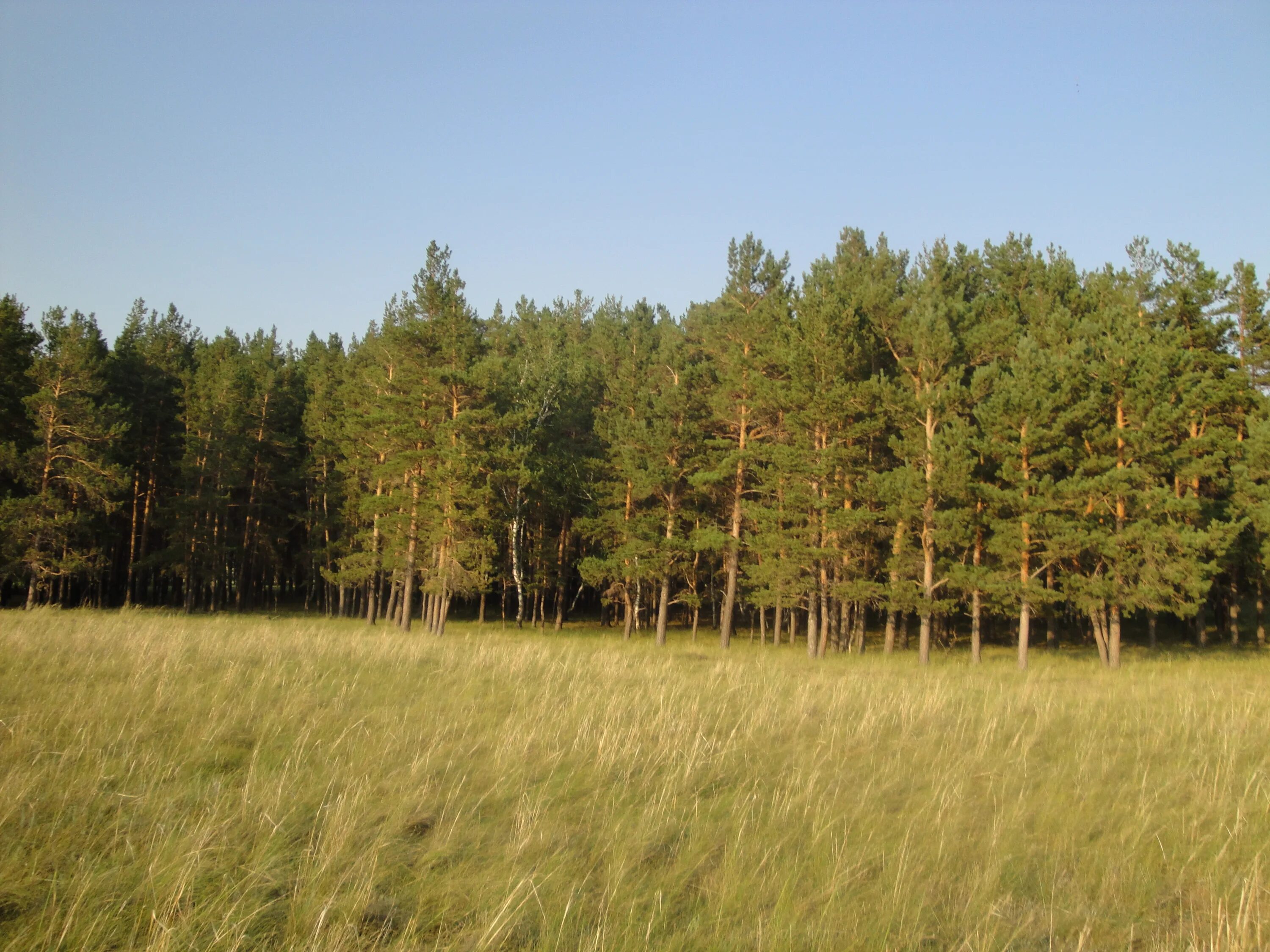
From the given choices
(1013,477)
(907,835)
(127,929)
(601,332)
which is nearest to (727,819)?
(907,835)

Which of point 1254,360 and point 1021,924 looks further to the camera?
point 1254,360

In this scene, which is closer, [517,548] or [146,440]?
[517,548]

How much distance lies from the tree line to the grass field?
1549 centimetres

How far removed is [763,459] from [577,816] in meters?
24.3

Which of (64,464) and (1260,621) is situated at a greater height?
(64,464)

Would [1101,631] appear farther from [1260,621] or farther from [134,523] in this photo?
[134,523]

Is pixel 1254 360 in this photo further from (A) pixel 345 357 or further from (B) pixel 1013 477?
(A) pixel 345 357

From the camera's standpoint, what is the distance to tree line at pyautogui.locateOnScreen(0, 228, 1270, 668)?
2492 centimetres

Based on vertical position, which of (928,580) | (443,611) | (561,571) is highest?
(928,580)

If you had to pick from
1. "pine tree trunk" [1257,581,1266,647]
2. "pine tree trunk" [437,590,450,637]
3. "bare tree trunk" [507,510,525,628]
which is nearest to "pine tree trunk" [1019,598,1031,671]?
"pine tree trunk" [1257,581,1266,647]

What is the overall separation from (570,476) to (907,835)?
33384 mm

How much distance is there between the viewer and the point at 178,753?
21.1 feet

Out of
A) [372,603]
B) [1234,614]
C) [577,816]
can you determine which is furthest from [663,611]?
[577,816]

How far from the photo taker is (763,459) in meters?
29.6
